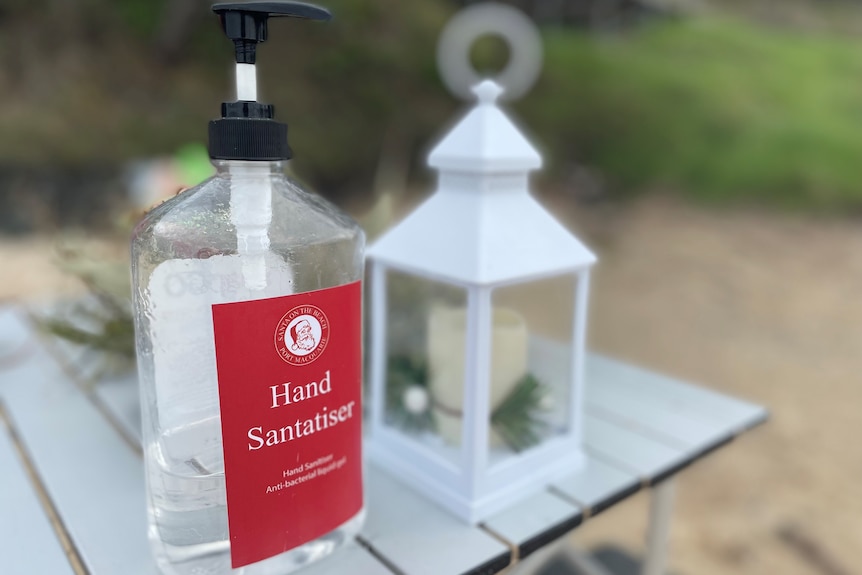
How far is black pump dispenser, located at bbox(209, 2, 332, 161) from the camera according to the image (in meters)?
0.38

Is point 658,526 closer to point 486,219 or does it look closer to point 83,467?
point 486,219

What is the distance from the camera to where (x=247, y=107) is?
0.39m

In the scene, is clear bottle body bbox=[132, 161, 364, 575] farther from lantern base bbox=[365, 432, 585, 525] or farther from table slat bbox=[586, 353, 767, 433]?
table slat bbox=[586, 353, 767, 433]

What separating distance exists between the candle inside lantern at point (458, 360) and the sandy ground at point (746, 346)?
60cm

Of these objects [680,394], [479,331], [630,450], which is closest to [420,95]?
[680,394]

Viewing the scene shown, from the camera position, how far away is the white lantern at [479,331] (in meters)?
0.49

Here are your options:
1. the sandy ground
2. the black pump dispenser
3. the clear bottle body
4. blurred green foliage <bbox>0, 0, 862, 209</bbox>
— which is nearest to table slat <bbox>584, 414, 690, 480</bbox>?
the clear bottle body

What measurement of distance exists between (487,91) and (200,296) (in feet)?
0.92

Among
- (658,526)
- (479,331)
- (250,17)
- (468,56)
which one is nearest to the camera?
(250,17)

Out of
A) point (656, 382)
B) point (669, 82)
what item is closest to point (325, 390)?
point (656, 382)

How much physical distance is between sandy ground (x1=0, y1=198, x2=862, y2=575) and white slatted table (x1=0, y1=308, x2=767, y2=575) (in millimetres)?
227

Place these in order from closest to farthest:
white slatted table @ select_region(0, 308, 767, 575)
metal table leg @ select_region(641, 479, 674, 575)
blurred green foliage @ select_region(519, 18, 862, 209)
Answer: white slatted table @ select_region(0, 308, 767, 575), metal table leg @ select_region(641, 479, 674, 575), blurred green foliage @ select_region(519, 18, 862, 209)

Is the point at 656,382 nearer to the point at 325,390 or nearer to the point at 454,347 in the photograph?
the point at 454,347

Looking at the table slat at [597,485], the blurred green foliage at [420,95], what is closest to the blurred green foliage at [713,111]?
the blurred green foliage at [420,95]
